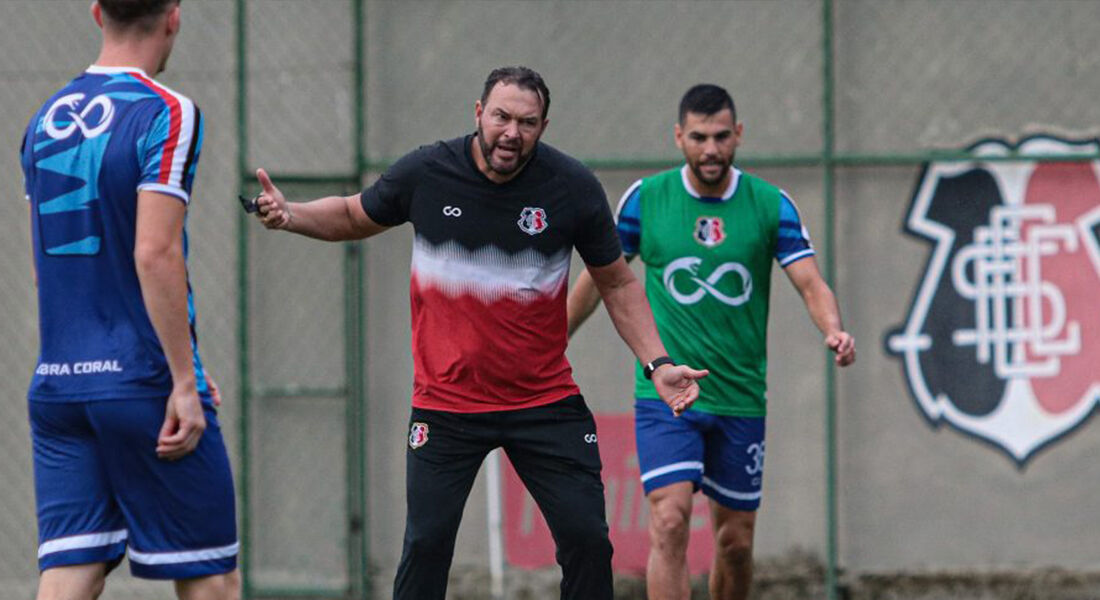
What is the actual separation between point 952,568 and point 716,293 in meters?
2.37

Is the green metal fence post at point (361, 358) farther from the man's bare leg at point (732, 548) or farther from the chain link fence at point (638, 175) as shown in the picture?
the man's bare leg at point (732, 548)

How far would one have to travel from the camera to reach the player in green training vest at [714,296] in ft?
→ 20.9

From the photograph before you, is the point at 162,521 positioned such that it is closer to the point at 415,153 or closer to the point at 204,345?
the point at 415,153

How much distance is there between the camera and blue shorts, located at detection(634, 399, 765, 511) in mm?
6320

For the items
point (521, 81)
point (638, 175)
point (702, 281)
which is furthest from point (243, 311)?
point (521, 81)

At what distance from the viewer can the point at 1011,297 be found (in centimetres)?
786

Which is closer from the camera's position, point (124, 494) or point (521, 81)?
point (124, 494)

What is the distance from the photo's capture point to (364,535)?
788 cm

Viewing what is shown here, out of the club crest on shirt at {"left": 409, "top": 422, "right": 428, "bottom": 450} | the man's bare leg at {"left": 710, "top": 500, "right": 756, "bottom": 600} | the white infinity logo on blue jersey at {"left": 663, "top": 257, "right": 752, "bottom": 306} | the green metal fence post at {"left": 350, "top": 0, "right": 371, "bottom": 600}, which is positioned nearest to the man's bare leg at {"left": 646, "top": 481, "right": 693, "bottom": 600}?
the man's bare leg at {"left": 710, "top": 500, "right": 756, "bottom": 600}

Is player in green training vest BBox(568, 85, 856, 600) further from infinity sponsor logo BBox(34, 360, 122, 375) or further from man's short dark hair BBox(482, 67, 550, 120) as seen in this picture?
infinity sponsor logo BBox(34, 360, 122, 375)

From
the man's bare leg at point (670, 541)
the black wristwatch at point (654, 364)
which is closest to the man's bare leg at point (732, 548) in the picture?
the man's bare leg at point (670, 541)

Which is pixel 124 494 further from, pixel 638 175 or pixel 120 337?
pixel 638 175

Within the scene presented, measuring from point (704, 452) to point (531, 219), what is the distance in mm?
1700

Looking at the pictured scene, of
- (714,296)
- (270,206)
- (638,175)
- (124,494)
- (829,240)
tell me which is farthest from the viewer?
(638,175)
